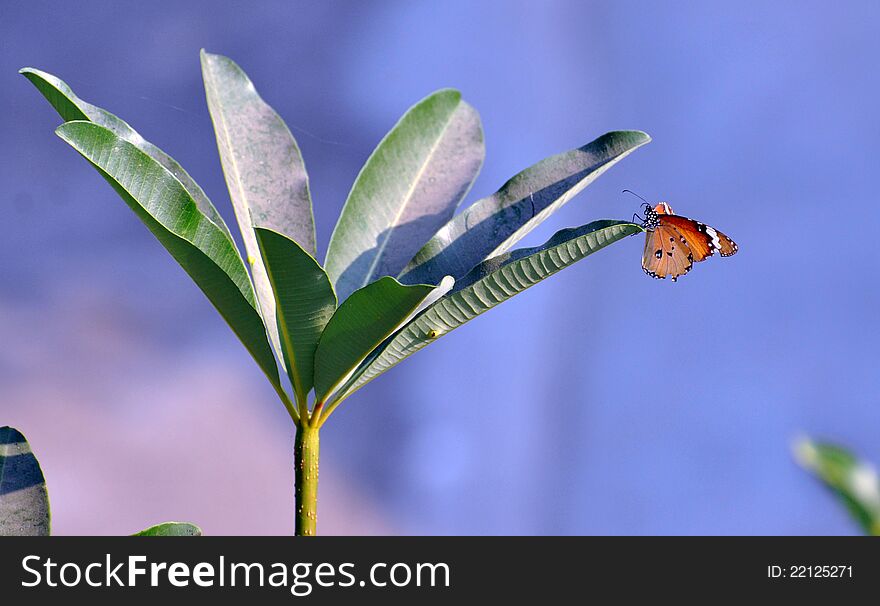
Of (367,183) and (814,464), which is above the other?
(367,183)

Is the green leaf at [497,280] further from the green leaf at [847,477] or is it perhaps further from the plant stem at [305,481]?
the green leaf at [847,477]

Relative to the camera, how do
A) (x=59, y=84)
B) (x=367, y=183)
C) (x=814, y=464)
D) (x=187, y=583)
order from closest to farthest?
(x=814, y=464), (x=187, y=583), (x=59, y=84), (x=367, y=183)

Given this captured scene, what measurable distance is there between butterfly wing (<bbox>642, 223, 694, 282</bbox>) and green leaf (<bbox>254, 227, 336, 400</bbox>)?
411 millimetres

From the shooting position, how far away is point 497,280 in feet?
2.35

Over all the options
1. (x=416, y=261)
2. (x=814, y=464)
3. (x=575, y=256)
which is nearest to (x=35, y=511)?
(x=416, y=261)

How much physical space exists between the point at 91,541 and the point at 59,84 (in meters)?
0.44

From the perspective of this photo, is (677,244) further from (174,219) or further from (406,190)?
(174,219)

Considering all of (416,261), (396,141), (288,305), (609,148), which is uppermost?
(396,141)

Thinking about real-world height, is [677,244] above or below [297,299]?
above

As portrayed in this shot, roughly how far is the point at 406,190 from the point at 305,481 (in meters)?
0.42

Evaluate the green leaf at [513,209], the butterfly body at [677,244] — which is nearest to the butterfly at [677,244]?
the butterfly body at [677,244]

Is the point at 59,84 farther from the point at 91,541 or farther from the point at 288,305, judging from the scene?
the point at 91,541

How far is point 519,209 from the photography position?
873mm

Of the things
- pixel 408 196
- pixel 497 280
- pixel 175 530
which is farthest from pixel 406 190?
pixel 175 530
